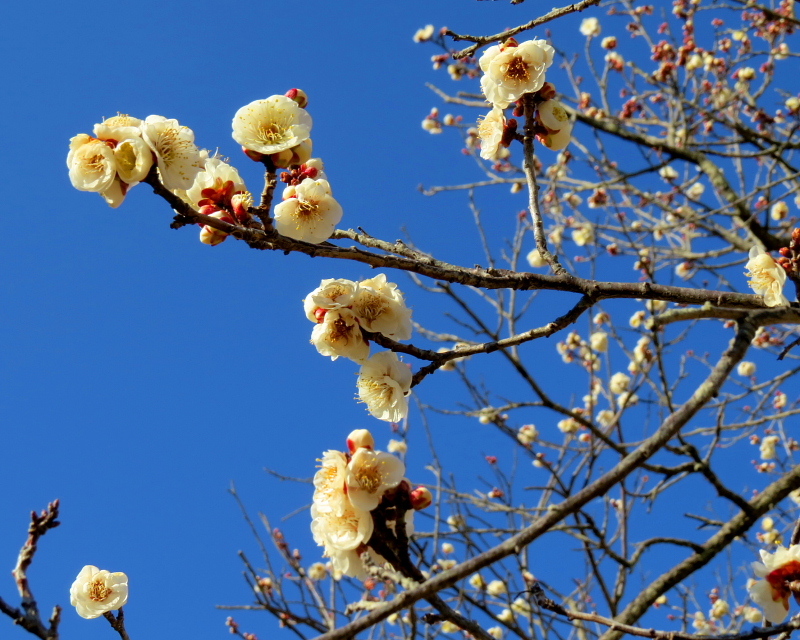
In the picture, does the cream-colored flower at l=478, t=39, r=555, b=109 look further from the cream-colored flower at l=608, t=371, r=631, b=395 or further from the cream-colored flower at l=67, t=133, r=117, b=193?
the cream-colored flower at l=608, t=371, r=631, b=395

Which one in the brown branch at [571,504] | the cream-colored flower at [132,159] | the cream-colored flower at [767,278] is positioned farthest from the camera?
the cream-colored flower at [767,278]

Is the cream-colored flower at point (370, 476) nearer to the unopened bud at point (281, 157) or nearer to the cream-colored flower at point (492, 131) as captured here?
the unopened bud at point (281, 157)

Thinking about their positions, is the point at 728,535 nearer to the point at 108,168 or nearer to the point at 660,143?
the point at 108,168

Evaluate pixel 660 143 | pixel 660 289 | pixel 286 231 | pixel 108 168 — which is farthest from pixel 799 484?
pixel 660 143

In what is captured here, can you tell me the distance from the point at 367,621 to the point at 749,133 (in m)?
4.99

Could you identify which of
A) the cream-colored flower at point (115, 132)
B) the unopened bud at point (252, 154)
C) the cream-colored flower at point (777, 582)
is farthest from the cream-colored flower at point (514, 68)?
the cream-colored flower at point (777, 582)

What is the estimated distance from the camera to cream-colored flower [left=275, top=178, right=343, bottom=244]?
163 cm

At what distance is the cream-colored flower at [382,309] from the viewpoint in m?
1.74

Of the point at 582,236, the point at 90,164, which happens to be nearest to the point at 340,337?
the point at 90,164

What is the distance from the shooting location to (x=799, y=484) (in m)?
2.56

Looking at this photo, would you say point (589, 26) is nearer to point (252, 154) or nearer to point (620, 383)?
point (620, 383)

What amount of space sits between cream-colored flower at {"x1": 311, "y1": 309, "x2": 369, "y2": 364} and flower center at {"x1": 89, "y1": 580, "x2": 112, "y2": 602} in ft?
3.31

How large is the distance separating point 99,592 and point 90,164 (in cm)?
127

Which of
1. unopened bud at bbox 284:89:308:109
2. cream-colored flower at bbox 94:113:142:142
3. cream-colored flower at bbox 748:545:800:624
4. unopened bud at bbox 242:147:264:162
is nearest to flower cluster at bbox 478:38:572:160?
unopened bud at bbox 284:89:308:109
